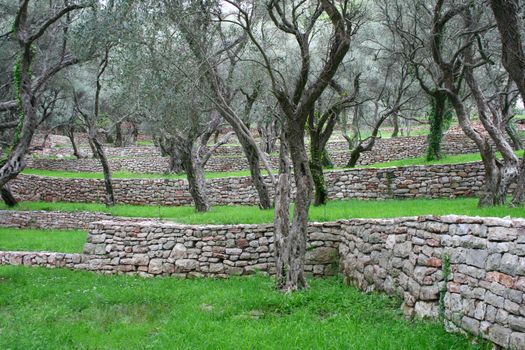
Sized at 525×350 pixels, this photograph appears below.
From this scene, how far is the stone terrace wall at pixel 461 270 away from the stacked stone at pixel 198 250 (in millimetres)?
2741

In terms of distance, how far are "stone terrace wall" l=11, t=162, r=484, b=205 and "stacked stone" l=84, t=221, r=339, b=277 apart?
7.62m

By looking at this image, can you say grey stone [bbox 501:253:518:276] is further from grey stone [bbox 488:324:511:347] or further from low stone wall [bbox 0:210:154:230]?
low stone wall [bbox 0:210:154:230]

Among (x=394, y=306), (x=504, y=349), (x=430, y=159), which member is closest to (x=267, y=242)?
(x=394, y=306)

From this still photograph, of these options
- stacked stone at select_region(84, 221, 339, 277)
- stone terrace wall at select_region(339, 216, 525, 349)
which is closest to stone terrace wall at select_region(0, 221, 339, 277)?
stacked stone at select_region(84, 221, 339, 277)

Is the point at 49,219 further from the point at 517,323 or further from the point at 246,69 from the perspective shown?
the point at 517,323

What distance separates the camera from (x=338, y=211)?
14.1m

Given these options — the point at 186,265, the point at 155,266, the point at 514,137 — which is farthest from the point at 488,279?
the point at 514,137

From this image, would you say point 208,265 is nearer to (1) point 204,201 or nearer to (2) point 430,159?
(1) point 204,201

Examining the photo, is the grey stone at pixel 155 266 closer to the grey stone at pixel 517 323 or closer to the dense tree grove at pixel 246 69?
the dense tree grove at pixel 246 69

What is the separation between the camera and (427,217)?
7277 millimetres

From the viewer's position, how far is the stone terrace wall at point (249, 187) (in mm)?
17688

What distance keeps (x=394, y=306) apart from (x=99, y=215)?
1649cm

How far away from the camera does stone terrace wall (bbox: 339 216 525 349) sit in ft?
17.4

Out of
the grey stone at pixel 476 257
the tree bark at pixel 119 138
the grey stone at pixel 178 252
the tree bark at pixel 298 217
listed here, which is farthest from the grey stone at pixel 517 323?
the tree bark at pixel 119 138
